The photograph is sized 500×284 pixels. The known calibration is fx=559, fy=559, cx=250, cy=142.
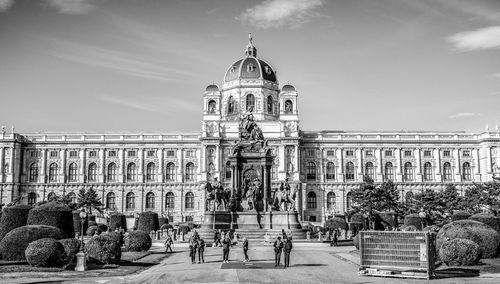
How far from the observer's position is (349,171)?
113 meters

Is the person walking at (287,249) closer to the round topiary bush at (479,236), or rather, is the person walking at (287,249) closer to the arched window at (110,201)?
the round topiary bush at (479,236)

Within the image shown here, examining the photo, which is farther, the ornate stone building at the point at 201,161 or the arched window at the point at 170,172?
the arched window at the point at 170,172

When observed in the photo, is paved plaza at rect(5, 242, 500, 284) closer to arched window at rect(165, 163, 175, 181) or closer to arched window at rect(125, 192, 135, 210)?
arched window at rect(165, 163, 175, 181)

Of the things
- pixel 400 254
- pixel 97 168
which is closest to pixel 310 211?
pixel 97 168

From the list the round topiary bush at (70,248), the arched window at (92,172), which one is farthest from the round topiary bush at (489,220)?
the arched window at (92,172)

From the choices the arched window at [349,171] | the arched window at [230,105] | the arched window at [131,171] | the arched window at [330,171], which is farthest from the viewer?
the arched window at [230,105]

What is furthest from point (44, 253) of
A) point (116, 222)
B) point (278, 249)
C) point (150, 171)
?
point (150, 171)

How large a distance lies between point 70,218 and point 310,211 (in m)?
77.5

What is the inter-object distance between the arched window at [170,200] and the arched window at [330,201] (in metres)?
30.8

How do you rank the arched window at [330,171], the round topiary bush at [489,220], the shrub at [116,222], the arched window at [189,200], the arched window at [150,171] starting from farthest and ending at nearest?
the arched window at [150,171]
the arched window at [330,171]
the arched window at [189,200]
the shrub at [116,222]
the round topiary bush at [489,220]

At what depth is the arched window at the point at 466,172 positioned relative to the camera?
113 metres

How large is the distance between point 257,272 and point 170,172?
88.0 metres

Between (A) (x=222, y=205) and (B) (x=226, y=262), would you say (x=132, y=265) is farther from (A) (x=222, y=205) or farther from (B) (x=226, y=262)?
(A) (x=222, y=205)

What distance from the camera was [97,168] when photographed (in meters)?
114
